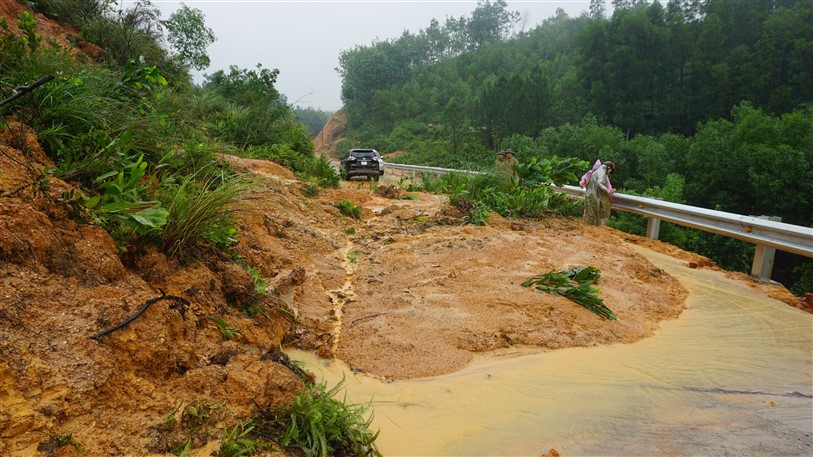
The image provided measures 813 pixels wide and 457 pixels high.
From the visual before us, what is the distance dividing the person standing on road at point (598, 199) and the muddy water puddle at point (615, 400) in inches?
223

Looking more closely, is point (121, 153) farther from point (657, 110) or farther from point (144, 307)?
point (657, 110)

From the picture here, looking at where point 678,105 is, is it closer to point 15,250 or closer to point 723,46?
point 723,46

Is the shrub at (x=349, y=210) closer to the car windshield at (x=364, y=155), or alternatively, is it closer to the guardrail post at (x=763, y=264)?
the guardrail post at (x=763, y=264)

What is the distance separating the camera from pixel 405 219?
27.8ft

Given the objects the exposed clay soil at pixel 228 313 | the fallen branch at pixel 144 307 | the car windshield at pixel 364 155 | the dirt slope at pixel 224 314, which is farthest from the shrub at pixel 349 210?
the car windshield at pixel 364 155

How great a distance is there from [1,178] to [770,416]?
4.59m

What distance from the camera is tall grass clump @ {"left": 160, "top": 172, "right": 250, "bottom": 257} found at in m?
3.06

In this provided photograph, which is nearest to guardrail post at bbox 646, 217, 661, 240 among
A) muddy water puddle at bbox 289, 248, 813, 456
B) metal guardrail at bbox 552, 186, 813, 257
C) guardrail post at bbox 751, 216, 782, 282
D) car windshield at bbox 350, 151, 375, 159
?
metal guardrail at bbox 552, 186, 813, 257

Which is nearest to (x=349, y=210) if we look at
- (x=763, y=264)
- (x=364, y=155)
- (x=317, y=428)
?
(x=763, y=264)

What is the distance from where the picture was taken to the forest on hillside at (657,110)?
21109mm

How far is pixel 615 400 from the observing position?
2.76 meters

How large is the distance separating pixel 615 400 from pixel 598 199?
7.29 m

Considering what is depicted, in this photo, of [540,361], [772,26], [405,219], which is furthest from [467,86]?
[540,361]

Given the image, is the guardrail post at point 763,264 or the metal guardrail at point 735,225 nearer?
the metal guardrail at point 735,225
